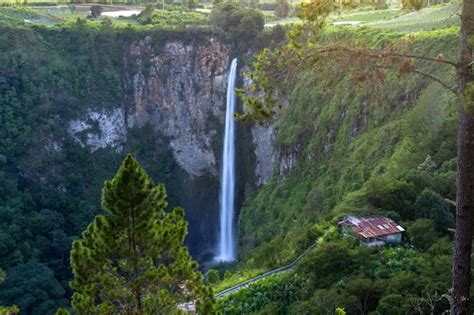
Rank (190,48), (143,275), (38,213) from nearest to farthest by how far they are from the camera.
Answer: (143,275)
(38,213)
(190,48)

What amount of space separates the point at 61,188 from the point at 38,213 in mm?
4259

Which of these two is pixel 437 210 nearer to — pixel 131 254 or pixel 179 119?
pixel 131 254

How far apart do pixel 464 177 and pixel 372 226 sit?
510 inches

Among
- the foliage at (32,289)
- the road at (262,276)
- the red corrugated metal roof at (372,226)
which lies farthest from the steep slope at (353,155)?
the foliage at (32,289)

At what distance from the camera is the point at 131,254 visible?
1087 cm

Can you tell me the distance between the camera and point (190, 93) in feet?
160

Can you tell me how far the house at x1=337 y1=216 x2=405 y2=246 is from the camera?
19.3 metres

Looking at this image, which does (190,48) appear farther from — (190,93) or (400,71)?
(400,71)

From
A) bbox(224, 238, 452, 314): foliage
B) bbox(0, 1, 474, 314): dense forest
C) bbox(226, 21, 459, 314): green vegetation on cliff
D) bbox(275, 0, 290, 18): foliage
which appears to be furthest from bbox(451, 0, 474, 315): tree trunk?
bbox(275, 0, 290, 18): foliage

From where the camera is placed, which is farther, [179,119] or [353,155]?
[179,119]

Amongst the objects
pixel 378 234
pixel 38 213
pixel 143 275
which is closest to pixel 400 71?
pixel 143 275

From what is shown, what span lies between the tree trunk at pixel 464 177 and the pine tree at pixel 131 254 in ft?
17.7

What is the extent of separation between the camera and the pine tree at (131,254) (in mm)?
10648

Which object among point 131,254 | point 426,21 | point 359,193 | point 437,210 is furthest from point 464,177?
point 426,21
